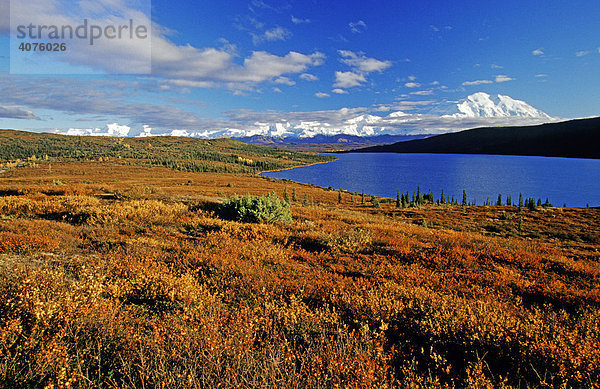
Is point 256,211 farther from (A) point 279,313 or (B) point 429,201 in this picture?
(B) point 429,201

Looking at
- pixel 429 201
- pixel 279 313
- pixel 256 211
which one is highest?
pixel 256 211

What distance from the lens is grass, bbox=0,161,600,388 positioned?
10.9 feet

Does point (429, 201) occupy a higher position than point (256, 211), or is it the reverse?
point (256, 211)

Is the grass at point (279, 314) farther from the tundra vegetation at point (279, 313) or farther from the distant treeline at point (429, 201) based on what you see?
the distant treeline at point (429, 201)

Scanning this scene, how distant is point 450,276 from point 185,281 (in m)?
7.40

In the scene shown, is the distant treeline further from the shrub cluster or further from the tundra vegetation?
the tundra vegetation

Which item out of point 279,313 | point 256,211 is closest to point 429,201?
point 256,211

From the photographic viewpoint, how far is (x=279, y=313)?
185 inches

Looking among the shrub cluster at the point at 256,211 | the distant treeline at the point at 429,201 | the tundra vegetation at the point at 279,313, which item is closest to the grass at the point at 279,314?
the tundra vegetation at the point at 279,313

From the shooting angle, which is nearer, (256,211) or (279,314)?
(279,314)

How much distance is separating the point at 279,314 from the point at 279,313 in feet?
0.17

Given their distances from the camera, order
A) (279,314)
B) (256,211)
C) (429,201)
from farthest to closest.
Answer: (429,201)
(256,211)
(279,314)

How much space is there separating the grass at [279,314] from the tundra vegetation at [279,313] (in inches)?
1.2

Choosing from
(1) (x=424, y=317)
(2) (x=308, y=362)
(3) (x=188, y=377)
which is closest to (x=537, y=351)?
(1) (x=424, y=317)
